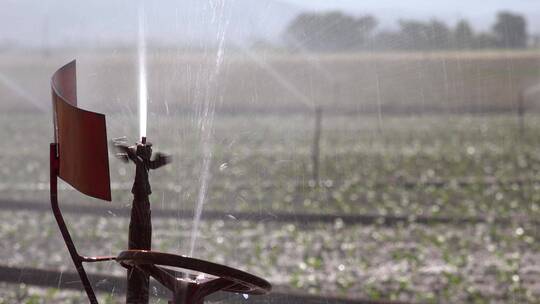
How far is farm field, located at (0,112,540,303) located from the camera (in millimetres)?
3410

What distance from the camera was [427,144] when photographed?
16.7 metres

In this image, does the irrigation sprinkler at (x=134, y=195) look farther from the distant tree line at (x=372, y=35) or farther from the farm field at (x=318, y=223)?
the distant tree line at (x=372, y=35)

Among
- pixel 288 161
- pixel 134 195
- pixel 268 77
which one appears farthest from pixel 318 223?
pixel 134 195

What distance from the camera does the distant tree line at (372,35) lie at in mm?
5723

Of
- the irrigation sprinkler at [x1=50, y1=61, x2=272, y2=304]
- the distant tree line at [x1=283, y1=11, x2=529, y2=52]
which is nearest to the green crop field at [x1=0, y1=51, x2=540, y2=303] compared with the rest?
the distant tree line at [x1=283, y1=11, x2=529, y2=52]

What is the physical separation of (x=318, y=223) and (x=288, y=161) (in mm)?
1418

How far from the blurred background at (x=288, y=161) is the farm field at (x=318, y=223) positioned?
0.02 metres

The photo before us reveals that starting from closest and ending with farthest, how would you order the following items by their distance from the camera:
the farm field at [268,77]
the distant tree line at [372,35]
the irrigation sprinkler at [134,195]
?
the irrigation sprinkler at [134,195], the farm field at [268,77], the distant tree line at [372,35]

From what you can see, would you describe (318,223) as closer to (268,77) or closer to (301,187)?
(301,187)

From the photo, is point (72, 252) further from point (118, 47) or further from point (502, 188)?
point (502, 188)

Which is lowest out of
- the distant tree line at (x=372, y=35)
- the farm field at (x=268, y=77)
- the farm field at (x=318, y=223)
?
the farm field at (x=318, y=223)

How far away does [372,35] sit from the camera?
22.1 feet

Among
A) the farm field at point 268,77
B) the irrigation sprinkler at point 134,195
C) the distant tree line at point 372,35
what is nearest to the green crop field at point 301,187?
the farm field at point 268,77

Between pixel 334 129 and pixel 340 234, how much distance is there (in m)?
8.51
